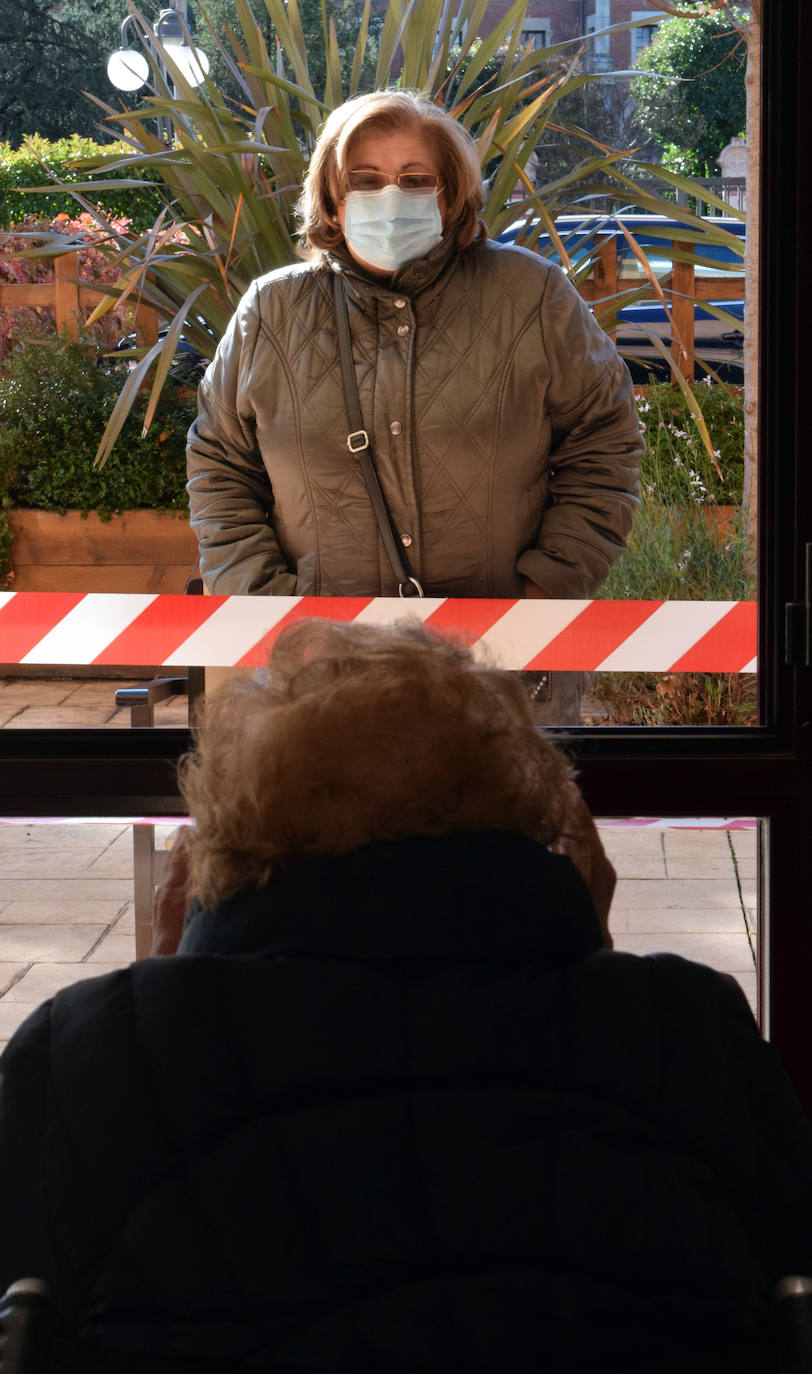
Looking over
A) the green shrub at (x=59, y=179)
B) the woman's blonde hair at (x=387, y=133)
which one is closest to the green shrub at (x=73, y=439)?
the green shrub at (x=59, y=179)

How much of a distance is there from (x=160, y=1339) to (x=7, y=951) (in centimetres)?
264

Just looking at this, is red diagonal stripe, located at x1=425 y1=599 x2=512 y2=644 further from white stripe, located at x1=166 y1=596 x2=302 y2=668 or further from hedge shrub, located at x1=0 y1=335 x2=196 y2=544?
hedge shrub, located at x1=0 y1=335 x2=196 y2=544

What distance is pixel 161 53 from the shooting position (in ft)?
8.55

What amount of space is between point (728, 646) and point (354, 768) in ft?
3.39

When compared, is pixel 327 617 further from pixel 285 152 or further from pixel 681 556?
pixel 681 556

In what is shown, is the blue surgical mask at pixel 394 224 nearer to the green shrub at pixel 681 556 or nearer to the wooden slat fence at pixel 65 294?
the wooden slat fence at pixel 65 294

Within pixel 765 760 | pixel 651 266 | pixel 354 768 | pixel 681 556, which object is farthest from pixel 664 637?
pixel 681 556

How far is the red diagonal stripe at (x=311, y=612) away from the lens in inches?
77.5

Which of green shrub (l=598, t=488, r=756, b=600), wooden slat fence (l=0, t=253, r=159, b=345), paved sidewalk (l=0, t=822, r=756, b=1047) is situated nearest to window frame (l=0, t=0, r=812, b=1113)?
paved sidewalk (l=0, t=822, r=756, b=1047)

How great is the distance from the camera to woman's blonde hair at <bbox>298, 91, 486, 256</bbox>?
6.75 ft

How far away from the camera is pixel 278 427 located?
6.91 feet

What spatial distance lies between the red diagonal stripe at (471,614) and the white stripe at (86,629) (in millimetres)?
392

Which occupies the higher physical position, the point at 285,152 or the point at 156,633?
the point at 285,152

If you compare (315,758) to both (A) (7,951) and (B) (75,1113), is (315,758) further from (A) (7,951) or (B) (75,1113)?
(A) (7,951)
